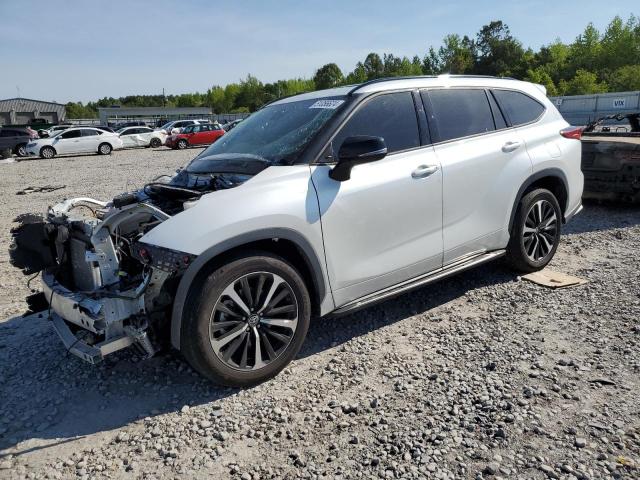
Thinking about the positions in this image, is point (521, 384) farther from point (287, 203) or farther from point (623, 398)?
point (287, 203)

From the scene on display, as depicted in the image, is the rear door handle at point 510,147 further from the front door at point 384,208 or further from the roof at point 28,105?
the roof at point 28,105

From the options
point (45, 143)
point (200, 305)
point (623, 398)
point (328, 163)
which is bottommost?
point (623, 398)

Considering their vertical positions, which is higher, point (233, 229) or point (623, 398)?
point (233, 229)

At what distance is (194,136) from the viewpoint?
28875 mm

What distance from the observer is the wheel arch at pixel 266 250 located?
2834 mm

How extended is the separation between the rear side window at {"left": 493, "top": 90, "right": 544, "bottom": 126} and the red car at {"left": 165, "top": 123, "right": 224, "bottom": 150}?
24.8m

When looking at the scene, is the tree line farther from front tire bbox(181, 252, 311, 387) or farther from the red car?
front tire bbox(181, 252, 311, 387)

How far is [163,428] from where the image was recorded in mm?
2867

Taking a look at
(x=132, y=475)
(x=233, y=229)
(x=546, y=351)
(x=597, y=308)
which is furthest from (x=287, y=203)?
(x=597, y=308)

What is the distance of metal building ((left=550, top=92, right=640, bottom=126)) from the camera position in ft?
87.5

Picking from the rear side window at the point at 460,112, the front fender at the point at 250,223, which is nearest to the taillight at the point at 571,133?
the rear side window at the point at 460,112

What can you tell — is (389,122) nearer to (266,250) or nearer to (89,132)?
(266,250)

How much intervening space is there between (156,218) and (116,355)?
1281 millimetres

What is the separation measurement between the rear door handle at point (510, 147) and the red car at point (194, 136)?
2516cm
